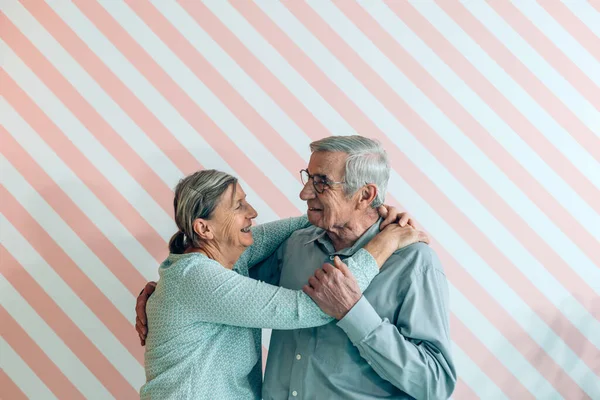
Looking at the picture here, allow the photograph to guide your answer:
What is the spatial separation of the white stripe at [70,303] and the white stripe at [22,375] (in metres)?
0.28

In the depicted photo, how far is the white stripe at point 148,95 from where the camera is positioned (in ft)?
7.91

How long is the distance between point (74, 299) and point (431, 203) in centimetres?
146

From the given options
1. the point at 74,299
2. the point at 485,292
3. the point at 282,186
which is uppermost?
the point at 74,299

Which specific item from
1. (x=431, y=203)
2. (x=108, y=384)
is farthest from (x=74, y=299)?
(x=431, y=203)

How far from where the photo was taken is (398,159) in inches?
93.4

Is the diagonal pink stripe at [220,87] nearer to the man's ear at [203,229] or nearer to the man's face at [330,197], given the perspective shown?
the man's face at [330,197]

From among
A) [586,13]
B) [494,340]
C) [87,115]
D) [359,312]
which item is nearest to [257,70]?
[87,115]

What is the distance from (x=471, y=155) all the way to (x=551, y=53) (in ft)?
1.62

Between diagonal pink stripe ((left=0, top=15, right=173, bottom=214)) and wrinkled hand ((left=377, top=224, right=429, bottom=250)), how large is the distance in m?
0.97

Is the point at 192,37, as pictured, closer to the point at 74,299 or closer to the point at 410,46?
the point at 410,46

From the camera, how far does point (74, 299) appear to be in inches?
96.7

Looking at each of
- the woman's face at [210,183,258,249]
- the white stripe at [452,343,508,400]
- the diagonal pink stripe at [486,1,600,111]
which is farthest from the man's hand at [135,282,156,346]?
the diagonal pink stripe at [486,1,600,111]

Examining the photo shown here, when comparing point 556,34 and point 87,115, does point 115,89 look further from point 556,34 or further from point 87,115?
point 556,34

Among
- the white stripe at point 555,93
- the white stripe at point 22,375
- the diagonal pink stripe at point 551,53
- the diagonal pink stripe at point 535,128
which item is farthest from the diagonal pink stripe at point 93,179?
the diagonal pink stripe at point 551,53
